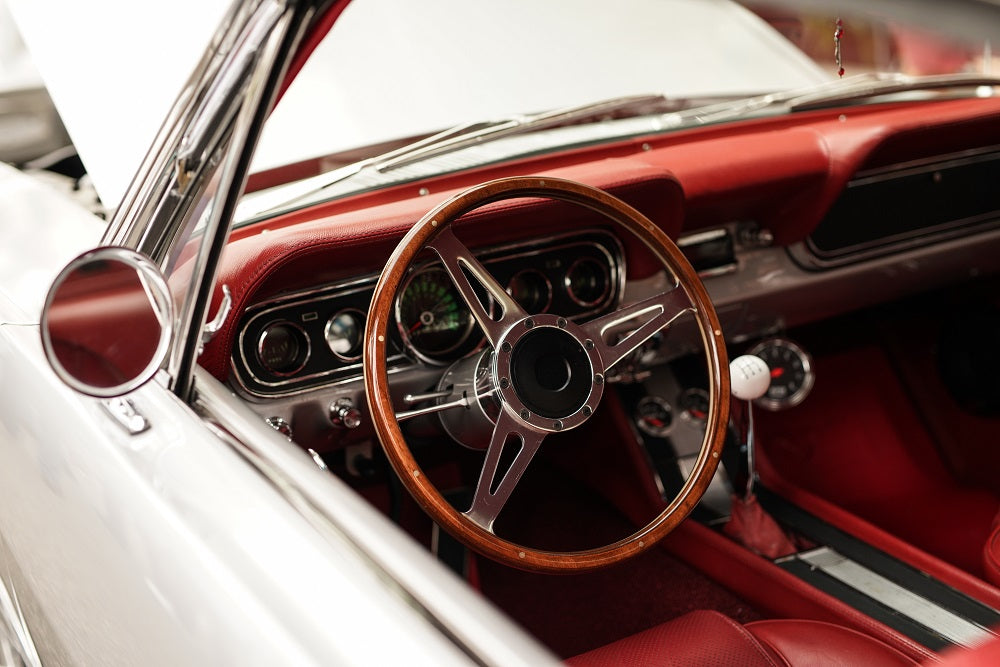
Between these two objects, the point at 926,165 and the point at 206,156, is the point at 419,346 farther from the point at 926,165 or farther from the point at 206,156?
the point at 926,165

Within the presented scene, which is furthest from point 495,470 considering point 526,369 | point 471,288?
point 471,288

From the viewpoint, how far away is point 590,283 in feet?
6.39

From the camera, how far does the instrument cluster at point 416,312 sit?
162 centimetres

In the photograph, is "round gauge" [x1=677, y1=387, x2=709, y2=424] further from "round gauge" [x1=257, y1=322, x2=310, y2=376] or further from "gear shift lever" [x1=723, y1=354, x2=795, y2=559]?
"round gauge" [x1=257, y1=322, x2=310, y2=376]

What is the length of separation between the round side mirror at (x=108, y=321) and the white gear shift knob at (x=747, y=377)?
4.22ft

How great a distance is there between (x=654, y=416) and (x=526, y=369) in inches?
42.8

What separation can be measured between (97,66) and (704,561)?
1710 millimetres

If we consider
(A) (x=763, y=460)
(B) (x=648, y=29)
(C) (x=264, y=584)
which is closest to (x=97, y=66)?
(C) (x=264, y=584)

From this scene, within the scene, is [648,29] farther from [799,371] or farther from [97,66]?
[97,66]

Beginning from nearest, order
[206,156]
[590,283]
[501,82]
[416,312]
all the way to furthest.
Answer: [206,156] < [416,312] < [590,283] < [501,82]

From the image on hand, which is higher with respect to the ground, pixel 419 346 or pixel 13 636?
pixel 419 346

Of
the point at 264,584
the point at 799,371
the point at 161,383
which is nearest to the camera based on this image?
the point at 264,584

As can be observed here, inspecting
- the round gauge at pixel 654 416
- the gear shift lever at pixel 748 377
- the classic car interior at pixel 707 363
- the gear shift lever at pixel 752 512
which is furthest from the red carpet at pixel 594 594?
the gear shift lever at pixel 748 377

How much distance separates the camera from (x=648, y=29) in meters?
2.44
